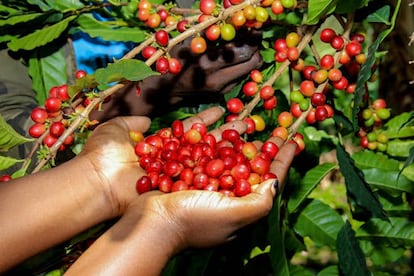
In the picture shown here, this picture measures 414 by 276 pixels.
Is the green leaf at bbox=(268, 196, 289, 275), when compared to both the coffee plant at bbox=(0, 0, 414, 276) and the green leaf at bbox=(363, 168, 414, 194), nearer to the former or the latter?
the coffee plant at bbox=(0, 0, 414, 276)

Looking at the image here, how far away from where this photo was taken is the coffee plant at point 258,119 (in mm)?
1208

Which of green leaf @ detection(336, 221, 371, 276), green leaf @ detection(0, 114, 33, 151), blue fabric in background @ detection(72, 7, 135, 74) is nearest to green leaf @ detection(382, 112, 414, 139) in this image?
green leaf @ detection(336, 221, 371, 276)

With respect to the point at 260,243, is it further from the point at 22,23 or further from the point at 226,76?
the point at 22,23

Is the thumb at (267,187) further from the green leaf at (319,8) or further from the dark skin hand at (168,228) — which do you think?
the green leaf at (319,8)

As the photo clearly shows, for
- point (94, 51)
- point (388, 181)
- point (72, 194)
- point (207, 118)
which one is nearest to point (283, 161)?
point (207, 118)

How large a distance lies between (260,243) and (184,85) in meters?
0.49

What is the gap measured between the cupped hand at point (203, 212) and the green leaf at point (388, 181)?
14.0 inches

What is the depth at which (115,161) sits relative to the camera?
1.32 meters

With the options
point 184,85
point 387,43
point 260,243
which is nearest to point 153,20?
point 184,85

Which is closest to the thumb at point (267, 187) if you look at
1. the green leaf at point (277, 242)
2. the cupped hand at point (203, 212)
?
the cupped hand at point (203, 212)

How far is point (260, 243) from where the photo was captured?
4.84 feet

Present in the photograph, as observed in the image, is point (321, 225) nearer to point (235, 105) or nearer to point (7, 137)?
point (235, 105)

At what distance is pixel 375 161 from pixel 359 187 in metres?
0.25

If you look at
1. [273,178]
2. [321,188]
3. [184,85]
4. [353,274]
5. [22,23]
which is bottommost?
[321,188]
